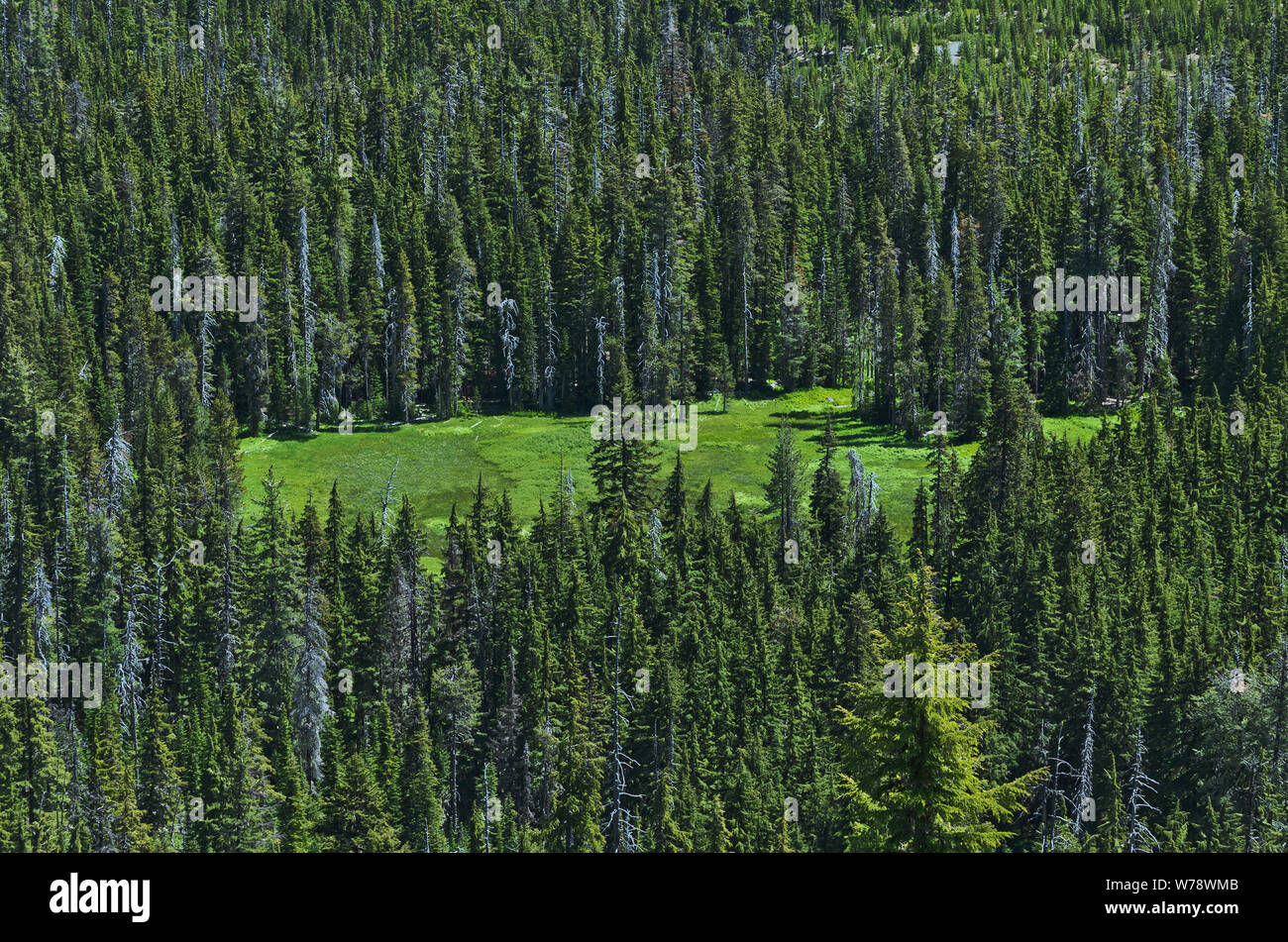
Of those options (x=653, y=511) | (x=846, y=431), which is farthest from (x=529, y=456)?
(x=653, y=511)

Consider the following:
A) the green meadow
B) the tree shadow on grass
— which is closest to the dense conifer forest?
the tree shadow on grass

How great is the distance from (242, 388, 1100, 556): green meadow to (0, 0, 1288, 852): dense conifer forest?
225 centimetres

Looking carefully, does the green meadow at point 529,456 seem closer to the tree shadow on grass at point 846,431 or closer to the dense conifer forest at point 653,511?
the tree shadow on grass at point 846,431

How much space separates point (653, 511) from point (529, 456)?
33.1 metres

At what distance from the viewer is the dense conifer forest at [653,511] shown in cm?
8625

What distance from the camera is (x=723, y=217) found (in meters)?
184

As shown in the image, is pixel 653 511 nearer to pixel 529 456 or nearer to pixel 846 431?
pixel 529 456

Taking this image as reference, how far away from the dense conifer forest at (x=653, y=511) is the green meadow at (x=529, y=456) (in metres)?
2.25

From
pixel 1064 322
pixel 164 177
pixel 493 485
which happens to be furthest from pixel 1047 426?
pixel 164 177

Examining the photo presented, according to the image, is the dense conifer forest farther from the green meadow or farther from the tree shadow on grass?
the green meadow

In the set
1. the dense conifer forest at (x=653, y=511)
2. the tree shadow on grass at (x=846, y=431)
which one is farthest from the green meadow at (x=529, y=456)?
the dense conifer forest at (x=653, y=511)

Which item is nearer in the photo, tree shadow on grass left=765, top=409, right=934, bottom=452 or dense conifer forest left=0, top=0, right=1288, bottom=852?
dense conifer forest left=0, top=0, right=1288, bottom=852

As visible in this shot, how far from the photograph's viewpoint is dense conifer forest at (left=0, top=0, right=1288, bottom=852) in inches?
3396
